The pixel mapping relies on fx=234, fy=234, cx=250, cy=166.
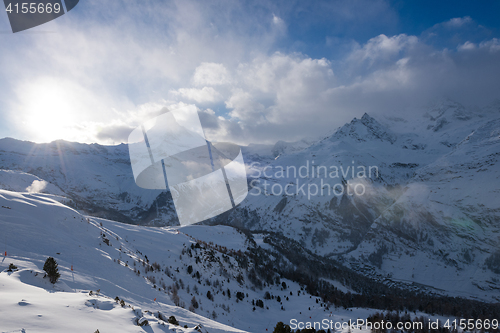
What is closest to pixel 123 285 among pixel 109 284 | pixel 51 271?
pixel 109 284

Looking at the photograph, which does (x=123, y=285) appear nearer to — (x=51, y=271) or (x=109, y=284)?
(x=109, y=284)

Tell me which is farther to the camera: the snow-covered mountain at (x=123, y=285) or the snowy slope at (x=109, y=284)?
the snow-covered mountain at (x=123, y=285)

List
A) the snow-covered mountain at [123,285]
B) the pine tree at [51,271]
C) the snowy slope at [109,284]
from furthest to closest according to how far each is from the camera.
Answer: the pine tree at [51,271], the snow-covered mountain at [123,285], the snowy slope at [109,284]

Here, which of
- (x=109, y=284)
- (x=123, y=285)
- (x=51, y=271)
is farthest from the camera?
(x=123, y=285)

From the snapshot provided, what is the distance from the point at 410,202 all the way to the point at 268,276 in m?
207

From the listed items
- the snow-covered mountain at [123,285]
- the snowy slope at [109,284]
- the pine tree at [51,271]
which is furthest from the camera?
the pine tree at [51,271]

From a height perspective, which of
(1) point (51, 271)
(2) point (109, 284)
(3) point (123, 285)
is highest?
(1) point (51, 271)

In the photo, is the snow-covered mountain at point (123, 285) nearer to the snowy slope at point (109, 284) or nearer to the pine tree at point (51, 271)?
the snowy slope at point (109, 284)

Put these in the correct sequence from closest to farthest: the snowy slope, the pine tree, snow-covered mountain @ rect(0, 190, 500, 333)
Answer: the snowy slope, snow-covered mountain @ rect(0, 190, 500, 333), the pine tree

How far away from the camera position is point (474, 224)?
534 feet

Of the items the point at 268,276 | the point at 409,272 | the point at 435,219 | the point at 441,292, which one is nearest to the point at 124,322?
the point at 268,276

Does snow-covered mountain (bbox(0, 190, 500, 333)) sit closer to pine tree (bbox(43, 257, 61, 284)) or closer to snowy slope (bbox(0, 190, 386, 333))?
snowy slope (bbox(0, 190, 386, 333))

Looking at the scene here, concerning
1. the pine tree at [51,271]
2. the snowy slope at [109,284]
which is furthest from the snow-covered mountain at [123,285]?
the pine tree at [51,271]

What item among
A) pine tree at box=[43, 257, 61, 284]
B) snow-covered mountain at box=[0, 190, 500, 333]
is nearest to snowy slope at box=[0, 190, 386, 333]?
snow-covered mountain at box=[0, 190, 500, 333]
